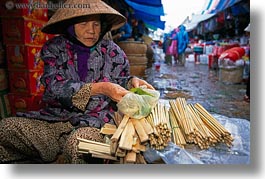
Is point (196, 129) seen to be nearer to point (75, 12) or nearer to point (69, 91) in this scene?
point (69, 91)

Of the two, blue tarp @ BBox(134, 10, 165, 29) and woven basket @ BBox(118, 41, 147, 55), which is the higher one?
blue tarp @ BBox(134, 10, 165, 29)

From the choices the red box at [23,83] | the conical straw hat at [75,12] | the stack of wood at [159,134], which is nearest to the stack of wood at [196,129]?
the stack of wood at [159,134]

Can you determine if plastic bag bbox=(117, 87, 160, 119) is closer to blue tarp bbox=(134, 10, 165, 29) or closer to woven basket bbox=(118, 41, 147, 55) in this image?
woven basket bbox=(118, 41, 147, 55)

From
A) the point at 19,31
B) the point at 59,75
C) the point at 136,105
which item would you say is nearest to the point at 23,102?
the point at 19,31

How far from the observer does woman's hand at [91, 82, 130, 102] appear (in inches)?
41.7

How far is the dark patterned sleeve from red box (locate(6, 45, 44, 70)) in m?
0.65

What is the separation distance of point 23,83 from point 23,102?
15 cm

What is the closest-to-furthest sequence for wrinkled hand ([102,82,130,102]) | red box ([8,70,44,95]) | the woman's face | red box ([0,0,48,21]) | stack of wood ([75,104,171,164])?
1. stack of wood ([75,104,171,164])
2. wrinkled hand ([102,82,130,102])
3. the woman's face
4. red box ([0,0,48,21])
5. red box ([8,70,44,95])

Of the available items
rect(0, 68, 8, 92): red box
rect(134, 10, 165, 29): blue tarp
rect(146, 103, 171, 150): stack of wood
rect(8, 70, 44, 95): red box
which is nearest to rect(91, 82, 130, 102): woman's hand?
rect(146, 103, 171, 150): stack of wood

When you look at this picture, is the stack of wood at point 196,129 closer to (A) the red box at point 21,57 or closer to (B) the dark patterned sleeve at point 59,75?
(B) the dark patterned sleeve at point 59,75

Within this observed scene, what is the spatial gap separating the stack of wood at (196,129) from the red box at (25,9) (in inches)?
36.3

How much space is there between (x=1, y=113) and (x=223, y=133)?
1.29 meters

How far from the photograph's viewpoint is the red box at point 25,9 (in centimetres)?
144

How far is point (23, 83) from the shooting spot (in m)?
1.79
